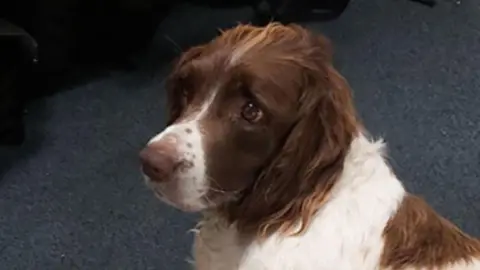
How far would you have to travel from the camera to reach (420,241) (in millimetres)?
1403

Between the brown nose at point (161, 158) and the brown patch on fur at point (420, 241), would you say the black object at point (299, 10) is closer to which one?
the brown patch on fur at point (420, 241)

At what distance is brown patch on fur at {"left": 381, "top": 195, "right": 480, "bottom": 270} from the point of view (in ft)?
4.54

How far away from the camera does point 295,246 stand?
1372 mm

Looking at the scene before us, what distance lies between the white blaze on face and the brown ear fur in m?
0.09

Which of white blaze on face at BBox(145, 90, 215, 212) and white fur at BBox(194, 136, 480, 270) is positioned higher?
white blaze on face at BBox(145, 90, 215, 212)

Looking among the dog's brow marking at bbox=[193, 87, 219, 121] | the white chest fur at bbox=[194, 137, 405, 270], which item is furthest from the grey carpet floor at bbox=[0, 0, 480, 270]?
the dog's brow marking at bbox=[193, 87, 219, 121]

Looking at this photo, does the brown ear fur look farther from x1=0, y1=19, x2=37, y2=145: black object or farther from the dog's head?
x1=0, y1=19, x2=37, y2=145: black object

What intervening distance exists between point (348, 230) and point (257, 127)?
0.65ft

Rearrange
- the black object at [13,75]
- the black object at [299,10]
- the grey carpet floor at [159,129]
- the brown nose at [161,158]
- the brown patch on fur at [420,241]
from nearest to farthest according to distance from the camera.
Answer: the brown nose at [161,158] < the brown patch on fur at [420,241] < the grey carpet floor at [159,129] < the black object at [13,75] < the black object at [299,10]

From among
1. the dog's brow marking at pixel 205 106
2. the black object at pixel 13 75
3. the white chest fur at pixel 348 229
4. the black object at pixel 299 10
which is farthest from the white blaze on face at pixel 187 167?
the black object at pixel 299 10

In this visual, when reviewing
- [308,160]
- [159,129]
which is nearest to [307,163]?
[308,160]

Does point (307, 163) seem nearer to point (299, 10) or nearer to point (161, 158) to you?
point (161, 158)

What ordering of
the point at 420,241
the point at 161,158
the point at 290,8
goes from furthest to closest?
the point at 290,8 → the point at 420,241 → the point at 161,158

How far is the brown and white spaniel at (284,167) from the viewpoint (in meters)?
1.30
